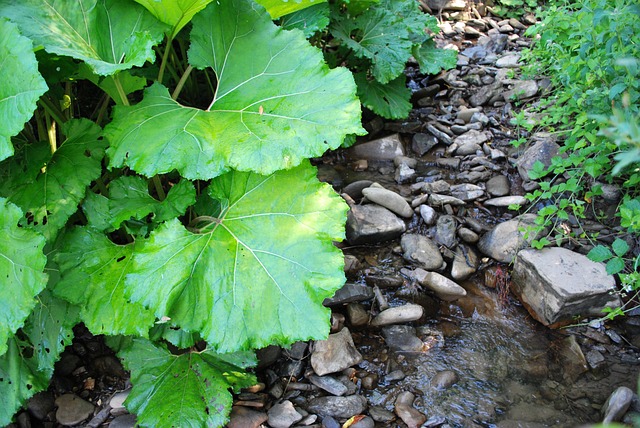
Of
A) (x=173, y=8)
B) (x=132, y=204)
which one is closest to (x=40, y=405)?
(x=132, y=204)

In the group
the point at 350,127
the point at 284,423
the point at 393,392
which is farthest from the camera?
the point at 393,392

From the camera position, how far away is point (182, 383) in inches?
81.3

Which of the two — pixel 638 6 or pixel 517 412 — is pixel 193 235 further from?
pixel 638 6

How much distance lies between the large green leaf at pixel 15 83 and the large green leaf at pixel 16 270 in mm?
234

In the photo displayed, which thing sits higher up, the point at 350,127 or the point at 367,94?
the point at 350,127

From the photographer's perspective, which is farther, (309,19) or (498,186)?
(498,186)

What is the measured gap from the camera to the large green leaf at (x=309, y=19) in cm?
267

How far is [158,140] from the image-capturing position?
74.6 inches

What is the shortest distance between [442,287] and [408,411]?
2.47 feet

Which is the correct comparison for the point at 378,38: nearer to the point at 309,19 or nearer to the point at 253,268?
the point at 309,19

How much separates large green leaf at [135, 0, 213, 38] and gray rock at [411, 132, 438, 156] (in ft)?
6.30

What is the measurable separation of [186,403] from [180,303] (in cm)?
43

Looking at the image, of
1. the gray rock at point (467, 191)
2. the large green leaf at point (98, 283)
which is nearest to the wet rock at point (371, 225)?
the gray rock at point (467, 191)

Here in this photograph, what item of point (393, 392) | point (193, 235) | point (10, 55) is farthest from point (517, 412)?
point (10, 55)
